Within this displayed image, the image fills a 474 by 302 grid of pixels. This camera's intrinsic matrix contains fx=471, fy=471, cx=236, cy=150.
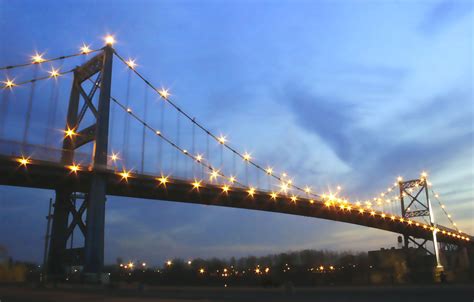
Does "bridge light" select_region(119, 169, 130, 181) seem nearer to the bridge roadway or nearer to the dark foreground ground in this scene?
the bridge roadway

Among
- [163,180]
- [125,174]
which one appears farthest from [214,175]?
[125,174]

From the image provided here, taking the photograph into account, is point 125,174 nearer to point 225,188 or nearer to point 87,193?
point 87,193

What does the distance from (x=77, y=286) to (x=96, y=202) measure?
5.91 m

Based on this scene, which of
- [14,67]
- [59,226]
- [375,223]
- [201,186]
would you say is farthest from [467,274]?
[14,67]

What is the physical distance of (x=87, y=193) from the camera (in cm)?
3488

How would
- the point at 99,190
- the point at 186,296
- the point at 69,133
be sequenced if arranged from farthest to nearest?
the point at 69,133, the point at 99,190, the point at 186,296

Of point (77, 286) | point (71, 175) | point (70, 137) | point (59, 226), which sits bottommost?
point (77, 286)

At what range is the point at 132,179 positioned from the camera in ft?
122

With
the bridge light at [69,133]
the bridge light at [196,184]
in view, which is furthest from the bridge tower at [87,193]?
the bridge light at [196,184]

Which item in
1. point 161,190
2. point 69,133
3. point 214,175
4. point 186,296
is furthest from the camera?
point 214,175

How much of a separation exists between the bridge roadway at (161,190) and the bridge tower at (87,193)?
90cm

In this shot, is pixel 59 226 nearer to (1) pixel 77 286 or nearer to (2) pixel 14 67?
(1) pixel 77 286

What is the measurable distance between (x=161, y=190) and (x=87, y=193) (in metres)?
7.15

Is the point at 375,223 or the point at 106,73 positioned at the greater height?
the point at 106,73
